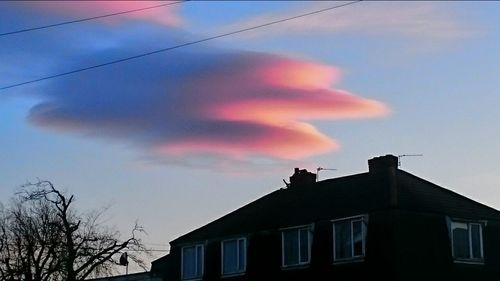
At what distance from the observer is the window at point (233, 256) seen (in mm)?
53750

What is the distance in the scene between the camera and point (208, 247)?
184 ft

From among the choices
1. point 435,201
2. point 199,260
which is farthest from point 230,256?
point 435,201

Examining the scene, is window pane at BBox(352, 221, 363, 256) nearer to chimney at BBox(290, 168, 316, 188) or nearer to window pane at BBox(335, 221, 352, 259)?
window pane at BBox(335, 221, 352, 259)

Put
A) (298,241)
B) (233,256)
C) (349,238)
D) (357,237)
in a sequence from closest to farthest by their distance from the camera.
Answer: (357,237), (349,238), (298,241), (233,256)

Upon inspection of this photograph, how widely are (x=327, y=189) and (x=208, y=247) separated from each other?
843 cm

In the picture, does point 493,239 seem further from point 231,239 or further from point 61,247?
point 61,247

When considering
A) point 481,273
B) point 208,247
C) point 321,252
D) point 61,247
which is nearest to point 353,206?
point 321,252

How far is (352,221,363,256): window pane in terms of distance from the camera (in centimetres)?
4600

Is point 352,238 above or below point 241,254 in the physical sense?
below

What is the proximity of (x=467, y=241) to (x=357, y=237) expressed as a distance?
550 cm

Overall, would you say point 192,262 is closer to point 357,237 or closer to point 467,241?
point 357,237

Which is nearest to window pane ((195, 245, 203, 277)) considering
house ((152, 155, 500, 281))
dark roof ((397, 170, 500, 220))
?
house ((152, 155, 500, 281))

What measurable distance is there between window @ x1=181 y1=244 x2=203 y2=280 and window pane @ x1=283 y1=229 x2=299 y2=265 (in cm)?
721

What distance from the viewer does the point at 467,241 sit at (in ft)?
156
